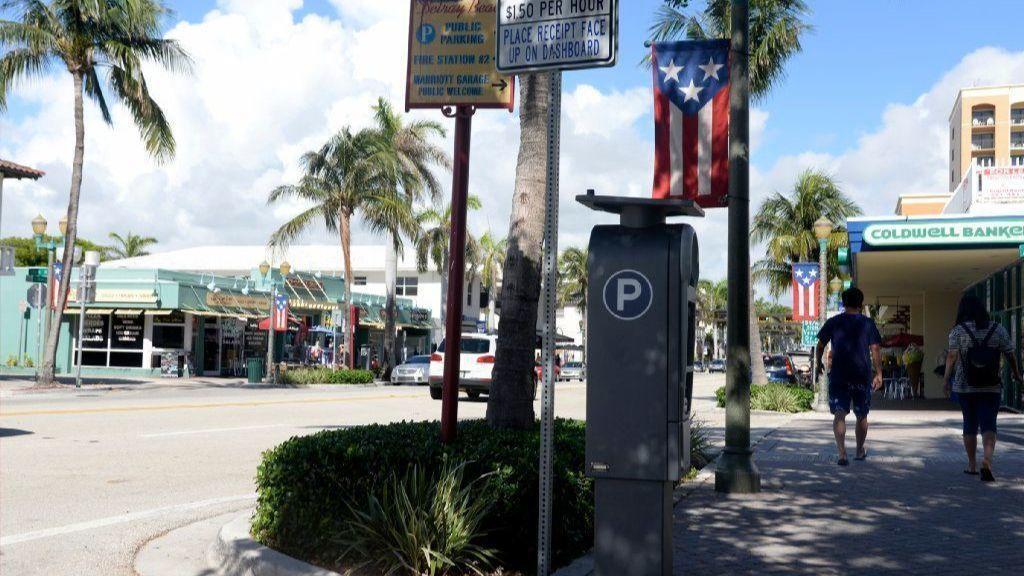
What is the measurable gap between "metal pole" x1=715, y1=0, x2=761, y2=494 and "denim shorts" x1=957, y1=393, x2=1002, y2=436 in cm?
212

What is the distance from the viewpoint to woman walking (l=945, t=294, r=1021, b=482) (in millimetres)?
9297

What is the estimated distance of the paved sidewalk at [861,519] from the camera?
236 inches

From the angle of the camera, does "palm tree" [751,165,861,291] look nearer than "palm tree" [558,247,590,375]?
Yes

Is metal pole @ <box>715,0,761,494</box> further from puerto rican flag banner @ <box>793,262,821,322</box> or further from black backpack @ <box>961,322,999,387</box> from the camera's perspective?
puerto rican flag banner @ <box>793,262,821,322</box>

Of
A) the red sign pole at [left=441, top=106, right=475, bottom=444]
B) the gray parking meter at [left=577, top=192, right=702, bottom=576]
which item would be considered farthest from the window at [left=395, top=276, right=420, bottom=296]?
the gray parking meter at [left=577, top=192, right=702, bottom=576]

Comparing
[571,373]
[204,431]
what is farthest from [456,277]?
[571,373]

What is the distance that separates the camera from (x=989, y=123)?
95562 mm

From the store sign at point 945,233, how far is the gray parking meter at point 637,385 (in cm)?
1438

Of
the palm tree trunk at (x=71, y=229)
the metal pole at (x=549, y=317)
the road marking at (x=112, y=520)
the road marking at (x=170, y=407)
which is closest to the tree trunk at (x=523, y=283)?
the metal pole at (x=549, y=317)

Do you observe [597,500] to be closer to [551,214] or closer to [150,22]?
[551,214]

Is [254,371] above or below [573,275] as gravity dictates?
below

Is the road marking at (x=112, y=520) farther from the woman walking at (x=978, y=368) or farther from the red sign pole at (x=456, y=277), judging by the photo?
the woman walking at (x=978, y=368)

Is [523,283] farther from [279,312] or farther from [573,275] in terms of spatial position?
[573,275]

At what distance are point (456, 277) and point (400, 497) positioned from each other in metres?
1.70
